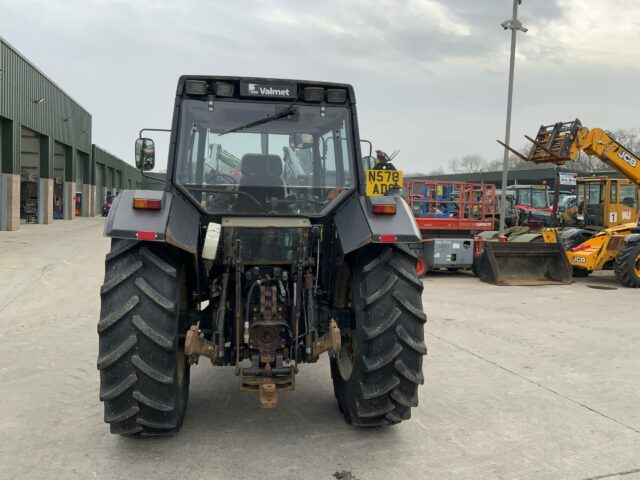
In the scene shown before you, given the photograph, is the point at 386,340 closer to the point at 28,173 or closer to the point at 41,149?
the point at 41,149

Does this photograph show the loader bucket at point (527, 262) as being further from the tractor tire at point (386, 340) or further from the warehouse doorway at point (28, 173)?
the warehouse doorway at point (28, 173)

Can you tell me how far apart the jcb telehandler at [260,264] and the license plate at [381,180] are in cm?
537

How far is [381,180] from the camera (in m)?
9.81

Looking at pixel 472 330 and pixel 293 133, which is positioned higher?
pixel 293 133

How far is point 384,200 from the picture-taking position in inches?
158

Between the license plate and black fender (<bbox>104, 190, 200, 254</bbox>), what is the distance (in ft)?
20.3

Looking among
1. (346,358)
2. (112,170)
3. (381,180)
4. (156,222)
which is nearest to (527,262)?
(381,180)

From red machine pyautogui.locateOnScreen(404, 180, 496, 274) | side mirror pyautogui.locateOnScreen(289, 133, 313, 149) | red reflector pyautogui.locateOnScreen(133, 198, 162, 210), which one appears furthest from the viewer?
red machine pyautogui.locateOnScreen(404, 180, 496, 274)

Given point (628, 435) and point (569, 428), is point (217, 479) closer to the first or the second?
point (569, 428)

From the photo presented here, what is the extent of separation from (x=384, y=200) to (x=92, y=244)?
17.0 metres

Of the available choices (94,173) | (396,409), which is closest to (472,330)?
(396,409)

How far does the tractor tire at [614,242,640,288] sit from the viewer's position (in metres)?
12.0

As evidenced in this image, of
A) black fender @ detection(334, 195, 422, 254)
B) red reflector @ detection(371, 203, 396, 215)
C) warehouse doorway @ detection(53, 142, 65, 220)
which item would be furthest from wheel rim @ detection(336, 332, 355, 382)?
warehouse doorway @ detection(53, 142, 65, 220)

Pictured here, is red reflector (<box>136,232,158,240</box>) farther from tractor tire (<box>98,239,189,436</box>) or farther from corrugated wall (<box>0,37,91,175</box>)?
corrugated wall (<box>0,37,91,175</box>)
